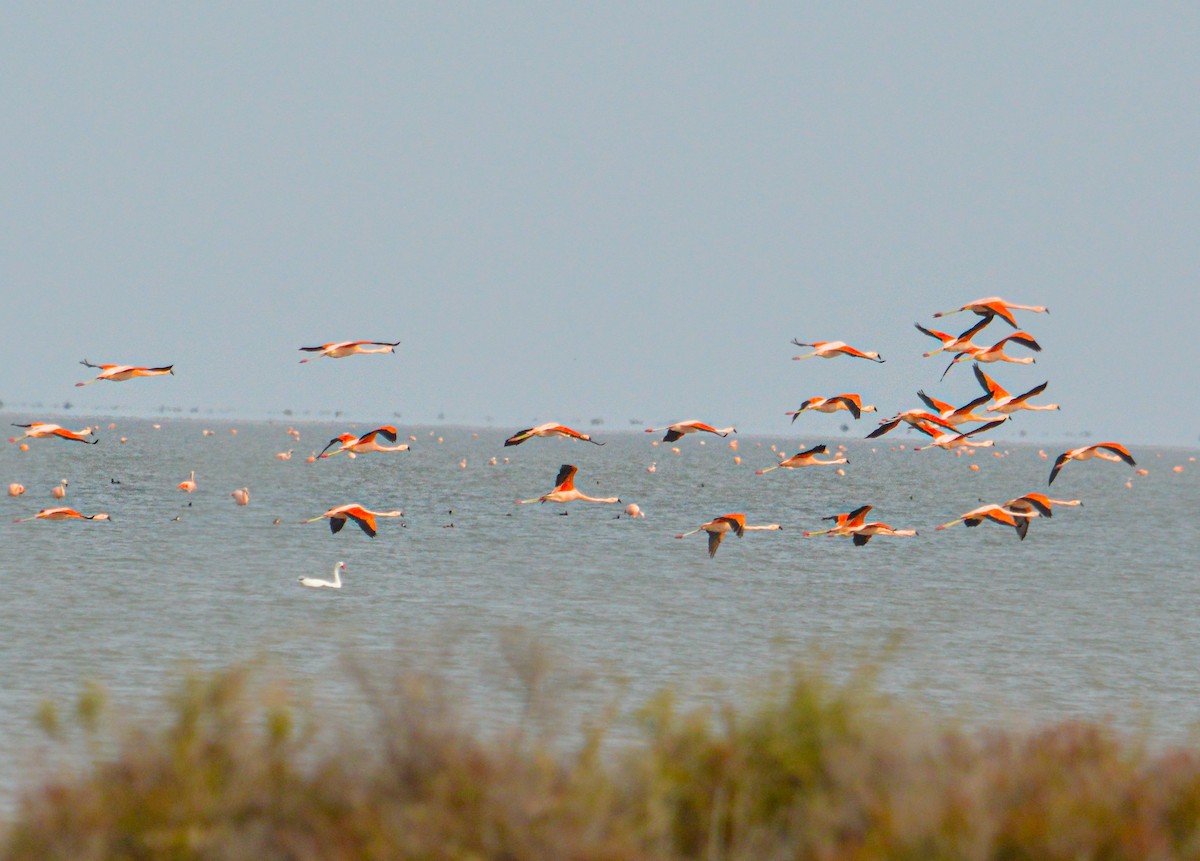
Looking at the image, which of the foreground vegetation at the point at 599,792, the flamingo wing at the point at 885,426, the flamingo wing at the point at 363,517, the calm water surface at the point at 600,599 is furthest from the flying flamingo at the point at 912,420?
the foreground vegetation at the point at 599,792

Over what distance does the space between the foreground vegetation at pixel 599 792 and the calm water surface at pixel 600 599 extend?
53 cm

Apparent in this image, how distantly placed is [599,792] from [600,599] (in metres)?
22.1

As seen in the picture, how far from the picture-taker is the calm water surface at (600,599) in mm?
19078

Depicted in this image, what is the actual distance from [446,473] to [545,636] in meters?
62.1

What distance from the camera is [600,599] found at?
92.7 ft

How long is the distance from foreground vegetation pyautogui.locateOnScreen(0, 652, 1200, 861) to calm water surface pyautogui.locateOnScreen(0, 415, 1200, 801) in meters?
0.53

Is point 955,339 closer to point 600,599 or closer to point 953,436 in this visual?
point 953,436

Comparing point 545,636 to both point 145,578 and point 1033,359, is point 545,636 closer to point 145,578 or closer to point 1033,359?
point 1033,359

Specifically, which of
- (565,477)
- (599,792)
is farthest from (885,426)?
(599,792)

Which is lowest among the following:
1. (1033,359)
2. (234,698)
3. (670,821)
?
(670,821)

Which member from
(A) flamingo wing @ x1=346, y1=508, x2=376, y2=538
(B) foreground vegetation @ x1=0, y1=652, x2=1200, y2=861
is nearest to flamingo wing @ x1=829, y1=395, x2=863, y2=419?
(A) flamingo wing @ x1=346, y1=508, x2=376, y2=538

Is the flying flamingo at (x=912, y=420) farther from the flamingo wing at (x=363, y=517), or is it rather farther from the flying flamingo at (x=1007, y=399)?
the flamingo wing at (x=363, y=517)

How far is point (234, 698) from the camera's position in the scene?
674 centimetres

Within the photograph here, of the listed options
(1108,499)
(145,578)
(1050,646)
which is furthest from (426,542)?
(1108,499)
